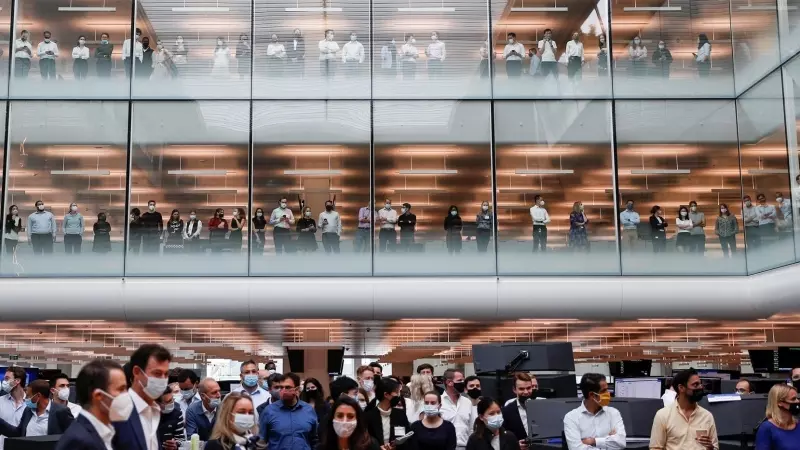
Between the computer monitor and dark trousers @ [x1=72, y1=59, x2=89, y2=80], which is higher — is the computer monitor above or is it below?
below

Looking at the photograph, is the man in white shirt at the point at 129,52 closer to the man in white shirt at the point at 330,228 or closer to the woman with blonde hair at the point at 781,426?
the man in white shirt at the point at 330,228

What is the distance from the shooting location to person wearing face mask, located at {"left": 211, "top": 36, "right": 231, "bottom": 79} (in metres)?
22.7

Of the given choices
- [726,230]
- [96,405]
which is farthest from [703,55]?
[96,405]

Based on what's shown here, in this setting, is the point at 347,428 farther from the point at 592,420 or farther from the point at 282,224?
the point at 282,224

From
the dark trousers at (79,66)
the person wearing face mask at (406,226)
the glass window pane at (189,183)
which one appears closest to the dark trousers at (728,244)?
the person wearing face mask at (406,226)

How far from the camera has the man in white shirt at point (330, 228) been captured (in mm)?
21219

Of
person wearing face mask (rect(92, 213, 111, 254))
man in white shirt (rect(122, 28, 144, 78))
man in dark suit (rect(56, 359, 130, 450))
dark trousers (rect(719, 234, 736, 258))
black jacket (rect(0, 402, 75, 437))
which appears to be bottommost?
black jacket (rect(0, 402, 75, 437))

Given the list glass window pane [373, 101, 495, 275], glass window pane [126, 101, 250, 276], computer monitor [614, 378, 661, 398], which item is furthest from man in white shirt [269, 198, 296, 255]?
computer monitor [614, 378, 661, 398]

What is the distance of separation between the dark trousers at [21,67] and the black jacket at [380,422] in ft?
A: 50.2

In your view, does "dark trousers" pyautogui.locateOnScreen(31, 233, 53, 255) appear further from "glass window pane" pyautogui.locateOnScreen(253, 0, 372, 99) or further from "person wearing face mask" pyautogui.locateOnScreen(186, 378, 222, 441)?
"person wearing face mask" pyautogui.locateOnScreen(186, 378, 222, 441)

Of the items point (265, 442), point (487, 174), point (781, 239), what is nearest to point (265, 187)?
point (487, 174)

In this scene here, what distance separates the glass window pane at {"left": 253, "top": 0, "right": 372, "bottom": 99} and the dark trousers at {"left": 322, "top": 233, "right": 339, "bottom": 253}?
3.32m

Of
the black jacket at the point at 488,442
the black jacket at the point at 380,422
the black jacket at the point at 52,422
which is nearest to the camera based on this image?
the black jacket at the point at 488,442

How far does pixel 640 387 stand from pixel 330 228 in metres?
8.48
